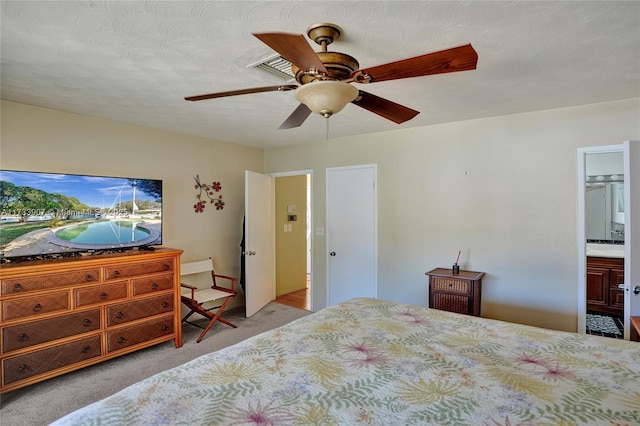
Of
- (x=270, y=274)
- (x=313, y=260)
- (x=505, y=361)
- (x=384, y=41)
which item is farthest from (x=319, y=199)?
(x=505, y=361)

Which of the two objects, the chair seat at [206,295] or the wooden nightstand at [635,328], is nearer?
the wooden nightstand at [635,328]

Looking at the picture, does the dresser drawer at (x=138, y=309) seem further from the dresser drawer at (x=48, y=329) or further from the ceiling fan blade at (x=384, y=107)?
the ceiling fan blade at (x=384, y=107)

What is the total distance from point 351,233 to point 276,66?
2.58 m

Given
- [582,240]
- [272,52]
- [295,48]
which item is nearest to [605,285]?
[582,240]

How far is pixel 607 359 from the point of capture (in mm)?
1573

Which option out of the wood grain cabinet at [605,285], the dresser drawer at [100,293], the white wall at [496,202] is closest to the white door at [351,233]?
the white wall at [496,202]

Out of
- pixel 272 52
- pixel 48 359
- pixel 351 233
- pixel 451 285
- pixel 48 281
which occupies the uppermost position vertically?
pixel 272 52

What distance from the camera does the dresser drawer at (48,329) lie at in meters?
2.44

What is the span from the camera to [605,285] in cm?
412

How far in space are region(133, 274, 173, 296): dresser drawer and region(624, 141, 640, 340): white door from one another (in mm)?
3879

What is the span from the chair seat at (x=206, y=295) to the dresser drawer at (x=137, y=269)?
576 millimetres

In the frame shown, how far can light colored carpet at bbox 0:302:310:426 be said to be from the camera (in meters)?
2.35

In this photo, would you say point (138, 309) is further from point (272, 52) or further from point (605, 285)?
point (605, 285)

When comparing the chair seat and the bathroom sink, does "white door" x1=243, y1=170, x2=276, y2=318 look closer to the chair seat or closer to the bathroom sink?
the chair seat
